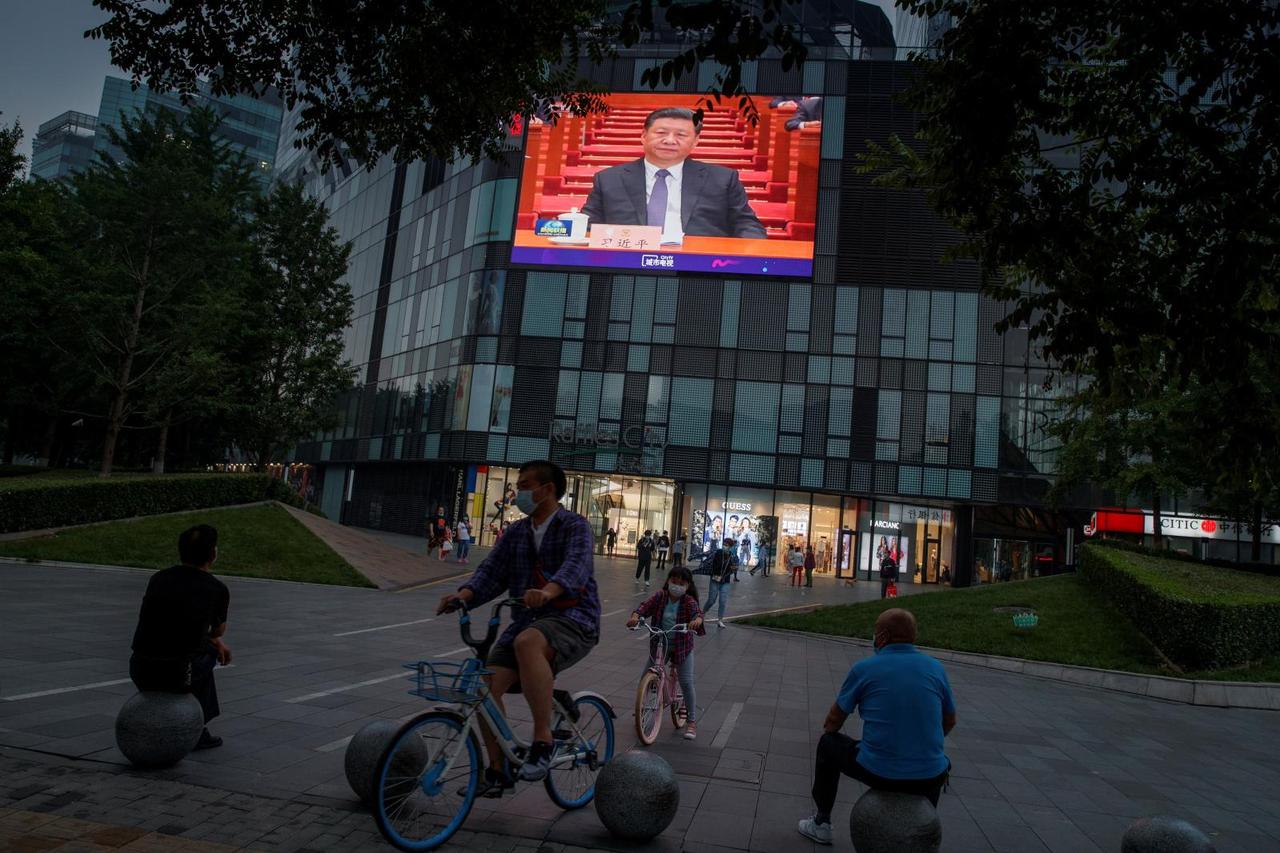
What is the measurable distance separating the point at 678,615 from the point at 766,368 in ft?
99.3

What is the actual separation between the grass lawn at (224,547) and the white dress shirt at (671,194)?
22278 millimetres

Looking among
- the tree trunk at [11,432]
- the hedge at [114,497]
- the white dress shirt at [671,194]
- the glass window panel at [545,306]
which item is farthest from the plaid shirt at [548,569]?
the white dress shirt at [671,194]

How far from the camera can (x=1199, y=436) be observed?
6832 mm

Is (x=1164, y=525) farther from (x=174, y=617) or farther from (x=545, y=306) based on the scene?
(x=174, y=617)

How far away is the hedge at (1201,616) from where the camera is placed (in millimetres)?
13836

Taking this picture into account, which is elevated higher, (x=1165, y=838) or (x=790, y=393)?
(x=790, y=393)

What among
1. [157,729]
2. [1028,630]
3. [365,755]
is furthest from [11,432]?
[1028,630]

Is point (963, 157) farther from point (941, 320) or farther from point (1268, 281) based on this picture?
point (941, 320)

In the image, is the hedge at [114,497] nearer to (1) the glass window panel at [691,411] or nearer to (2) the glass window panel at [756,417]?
(1) the glass window panel at [691,411]

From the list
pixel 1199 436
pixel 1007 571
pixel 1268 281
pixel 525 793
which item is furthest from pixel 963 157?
pixel 1007 571

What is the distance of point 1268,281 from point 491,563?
6095mm

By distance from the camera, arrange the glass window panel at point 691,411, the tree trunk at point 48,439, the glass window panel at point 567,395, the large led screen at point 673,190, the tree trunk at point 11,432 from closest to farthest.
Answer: the tree trunk at point 48,439 → the tree trunk at point 11,432 → the glass window panel at point 691,411 → the glass window panel at point 567,395 → the large led screen at point 673,190

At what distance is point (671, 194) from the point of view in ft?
130

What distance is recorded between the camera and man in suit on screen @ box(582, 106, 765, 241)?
3906 cm
